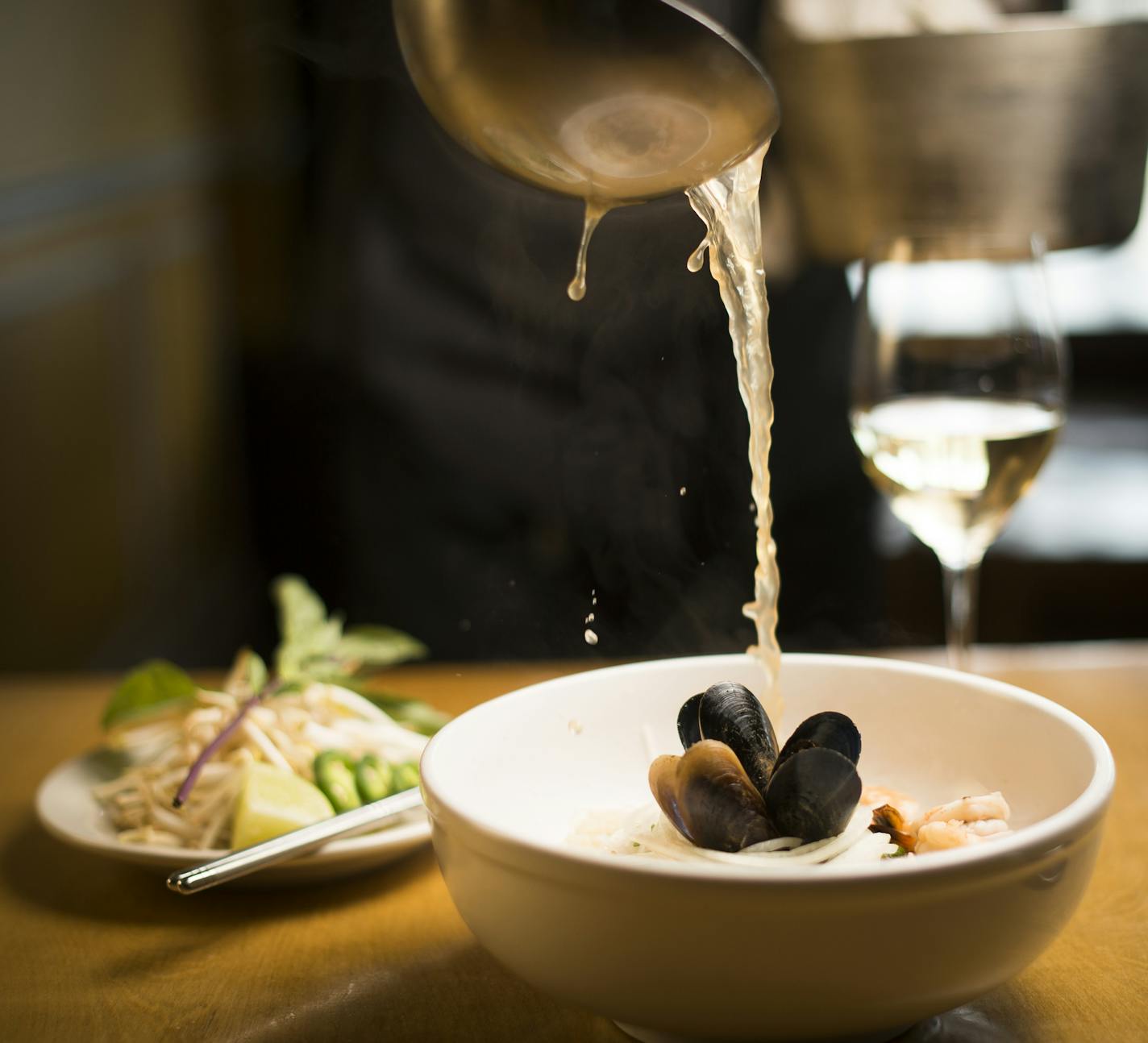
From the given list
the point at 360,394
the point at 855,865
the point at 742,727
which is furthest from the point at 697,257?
the point at 360,394

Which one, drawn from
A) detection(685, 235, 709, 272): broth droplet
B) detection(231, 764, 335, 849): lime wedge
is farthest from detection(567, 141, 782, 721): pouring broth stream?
detection(231, 764, 335, 849): lime wedge

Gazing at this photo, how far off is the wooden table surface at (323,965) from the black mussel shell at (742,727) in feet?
0.54

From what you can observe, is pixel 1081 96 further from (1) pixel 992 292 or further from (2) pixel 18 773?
(2) pixel 18 773

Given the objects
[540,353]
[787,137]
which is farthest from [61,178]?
[787,137]

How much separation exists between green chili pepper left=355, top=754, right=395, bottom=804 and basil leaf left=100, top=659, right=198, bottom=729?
0.66ft

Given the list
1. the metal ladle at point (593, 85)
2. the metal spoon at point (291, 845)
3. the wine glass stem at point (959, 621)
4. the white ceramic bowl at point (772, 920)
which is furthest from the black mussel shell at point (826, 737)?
the wine glass stem at point (959, 621)

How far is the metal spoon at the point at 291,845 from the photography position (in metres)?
0.78

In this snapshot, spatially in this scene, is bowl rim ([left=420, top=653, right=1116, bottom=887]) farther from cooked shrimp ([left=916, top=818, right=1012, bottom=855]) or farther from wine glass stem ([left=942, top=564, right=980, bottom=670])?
wine glass stem ([left=942, top=564, right=980, bottom=670])

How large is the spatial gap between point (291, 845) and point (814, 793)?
0.36m

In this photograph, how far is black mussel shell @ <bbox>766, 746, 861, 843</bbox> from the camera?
2.17 feet

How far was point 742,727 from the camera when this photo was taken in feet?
2.43

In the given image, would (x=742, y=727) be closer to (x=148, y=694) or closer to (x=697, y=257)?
(x=697, y=257)

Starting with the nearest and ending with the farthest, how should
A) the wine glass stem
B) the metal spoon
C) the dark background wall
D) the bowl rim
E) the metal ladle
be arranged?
the bowl rim, the metal ladle, the metal spoon, the dark background wall, the wine glass stem

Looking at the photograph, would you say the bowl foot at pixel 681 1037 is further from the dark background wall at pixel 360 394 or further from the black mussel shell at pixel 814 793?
the dark background wall at pixel 360 394
